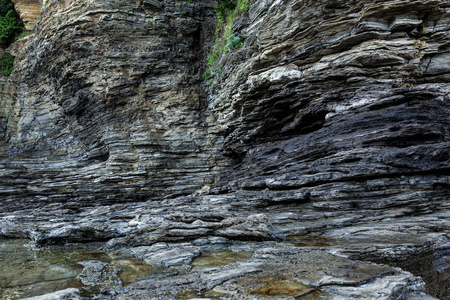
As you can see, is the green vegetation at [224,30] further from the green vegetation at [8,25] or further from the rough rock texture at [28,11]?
the green vegetation at [8,25]

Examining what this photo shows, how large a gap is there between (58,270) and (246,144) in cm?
989

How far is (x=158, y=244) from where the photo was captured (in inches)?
317

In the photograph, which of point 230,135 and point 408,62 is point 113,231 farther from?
point 408,62

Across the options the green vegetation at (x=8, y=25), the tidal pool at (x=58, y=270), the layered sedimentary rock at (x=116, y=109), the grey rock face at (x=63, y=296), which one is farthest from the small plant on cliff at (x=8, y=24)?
the grey rock face at (x=63, y=296)

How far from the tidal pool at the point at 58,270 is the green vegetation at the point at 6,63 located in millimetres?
20073

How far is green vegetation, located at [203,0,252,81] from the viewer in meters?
15.4

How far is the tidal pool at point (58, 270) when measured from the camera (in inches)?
203

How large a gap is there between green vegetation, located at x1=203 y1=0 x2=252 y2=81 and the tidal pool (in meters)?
11.6

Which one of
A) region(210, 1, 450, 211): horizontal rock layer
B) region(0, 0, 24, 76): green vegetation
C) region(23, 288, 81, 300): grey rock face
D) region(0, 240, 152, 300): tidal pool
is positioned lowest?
region(0, 240, 152, 300): tidal pool

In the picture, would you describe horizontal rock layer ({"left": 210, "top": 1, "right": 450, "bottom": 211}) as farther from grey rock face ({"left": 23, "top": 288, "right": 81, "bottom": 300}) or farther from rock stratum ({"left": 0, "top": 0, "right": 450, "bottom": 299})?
grey rock face ({"left": 23, "top": 288, "right": 81, "bottom": 300})

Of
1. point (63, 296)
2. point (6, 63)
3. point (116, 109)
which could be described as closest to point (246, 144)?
point (116, 109)

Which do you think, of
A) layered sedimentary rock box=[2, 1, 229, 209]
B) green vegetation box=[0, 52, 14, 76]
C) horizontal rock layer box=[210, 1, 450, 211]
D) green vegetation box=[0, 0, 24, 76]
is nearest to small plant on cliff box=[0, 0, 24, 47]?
green vegetation box=[0, 0, 24, 76]

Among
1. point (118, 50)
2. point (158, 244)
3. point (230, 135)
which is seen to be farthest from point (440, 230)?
point (118, 50)

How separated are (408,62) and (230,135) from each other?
8318 millimetres
